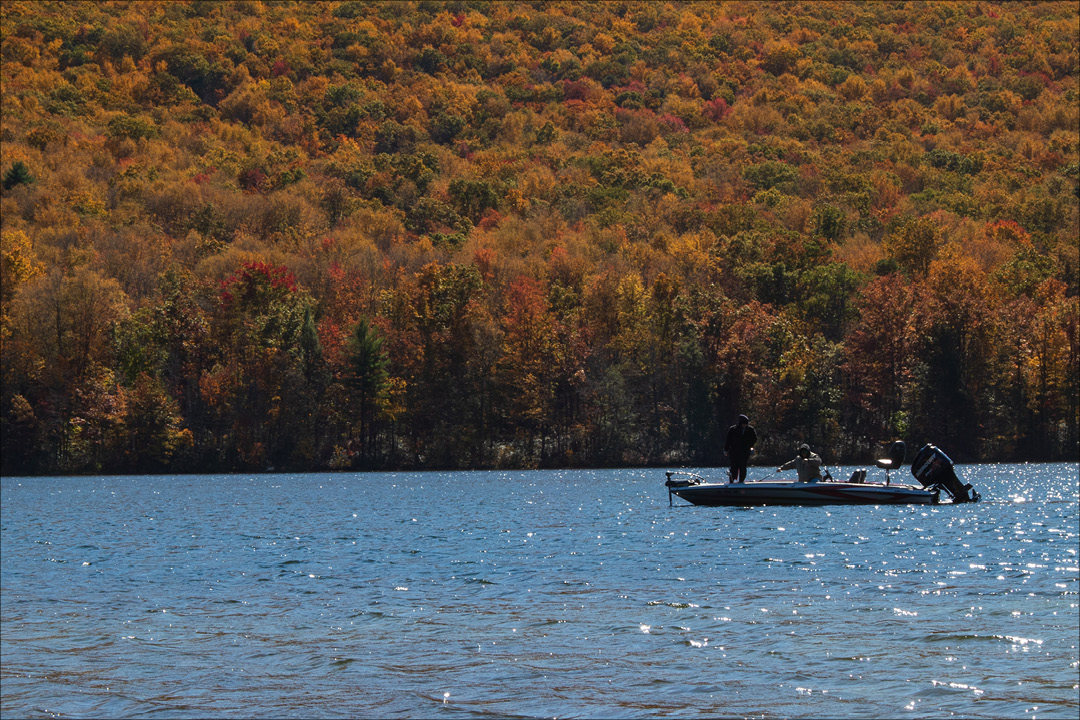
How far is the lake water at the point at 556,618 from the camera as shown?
16.0 meters

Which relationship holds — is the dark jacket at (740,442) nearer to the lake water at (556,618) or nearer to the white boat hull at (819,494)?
the white boat hull at (819,494)

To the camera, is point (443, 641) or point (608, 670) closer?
point (608, 670)

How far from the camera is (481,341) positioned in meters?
107

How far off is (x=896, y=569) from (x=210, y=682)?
16.1m

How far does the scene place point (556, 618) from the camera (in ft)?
71.9

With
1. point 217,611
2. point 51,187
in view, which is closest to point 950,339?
point 217,611

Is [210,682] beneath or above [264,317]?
beneath

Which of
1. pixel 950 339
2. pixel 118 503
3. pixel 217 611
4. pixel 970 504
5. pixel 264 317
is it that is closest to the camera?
pixel 217 611

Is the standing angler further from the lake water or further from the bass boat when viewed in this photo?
the lake water

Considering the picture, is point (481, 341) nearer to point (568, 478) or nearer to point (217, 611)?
point (568, 478)

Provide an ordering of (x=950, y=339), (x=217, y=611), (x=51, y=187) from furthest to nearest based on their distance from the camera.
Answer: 1. (x=51, y=187)
2. (x=950, y=339)
3. (x=217, y=611)

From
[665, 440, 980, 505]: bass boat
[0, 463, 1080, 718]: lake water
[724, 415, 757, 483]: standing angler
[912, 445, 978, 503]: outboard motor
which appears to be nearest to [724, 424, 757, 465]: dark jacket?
[724, 415, 757, 483]: standing angler

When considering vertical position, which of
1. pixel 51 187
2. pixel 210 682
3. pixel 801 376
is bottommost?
pixel 210 682

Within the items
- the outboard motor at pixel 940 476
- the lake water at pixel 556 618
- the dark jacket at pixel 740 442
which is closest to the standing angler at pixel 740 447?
the dark jacket at pixel 740 442
